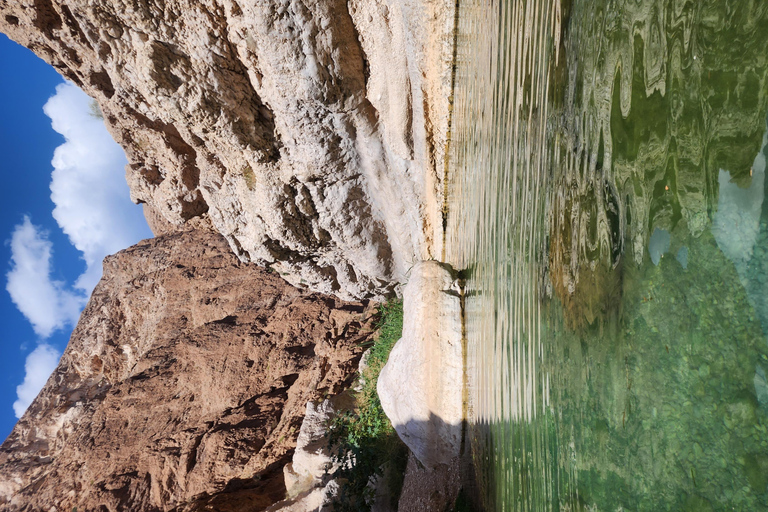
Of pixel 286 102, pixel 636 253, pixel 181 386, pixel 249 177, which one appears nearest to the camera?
pixel 636 253

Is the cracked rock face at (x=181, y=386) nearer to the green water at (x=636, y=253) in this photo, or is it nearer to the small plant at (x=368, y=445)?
the small plant at (x=368, y=445)

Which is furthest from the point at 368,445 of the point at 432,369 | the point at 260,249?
the point at 260,249

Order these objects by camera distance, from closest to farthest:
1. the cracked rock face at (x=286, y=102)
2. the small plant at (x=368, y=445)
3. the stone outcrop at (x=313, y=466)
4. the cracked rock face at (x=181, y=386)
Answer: the cracked rock face at (x=286, y=102)
the small plant at (x=368, y=445)
the stone outcrop at (x=313, y=466)
the cracked rock face at (x=181, y=386)

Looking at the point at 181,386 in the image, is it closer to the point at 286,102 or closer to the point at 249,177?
the point at 249,177

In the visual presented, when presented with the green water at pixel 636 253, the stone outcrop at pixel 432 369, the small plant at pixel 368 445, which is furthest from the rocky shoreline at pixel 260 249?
the green water at pixel 636 253

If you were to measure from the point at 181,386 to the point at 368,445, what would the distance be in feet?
13.3

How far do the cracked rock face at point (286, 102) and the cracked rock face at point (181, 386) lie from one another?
2229mm

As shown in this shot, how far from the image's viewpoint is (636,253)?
1.27 meters

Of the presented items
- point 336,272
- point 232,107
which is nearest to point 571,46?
point 232,107

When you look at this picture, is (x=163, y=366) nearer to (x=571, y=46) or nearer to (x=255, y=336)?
(x=255, y=336)

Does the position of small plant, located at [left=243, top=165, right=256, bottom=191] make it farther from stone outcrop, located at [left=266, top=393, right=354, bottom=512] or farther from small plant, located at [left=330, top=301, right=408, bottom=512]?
stone outcrop, located at [left=266, top=393, right=354, bottom=512]

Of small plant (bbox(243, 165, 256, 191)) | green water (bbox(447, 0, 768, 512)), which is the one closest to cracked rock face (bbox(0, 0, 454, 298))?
small plant (bbox(243, 165, 256, 191))

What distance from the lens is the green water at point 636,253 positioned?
915 mm

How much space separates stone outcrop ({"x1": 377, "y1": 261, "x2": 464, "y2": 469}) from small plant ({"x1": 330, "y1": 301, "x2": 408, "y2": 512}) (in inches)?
38.4
